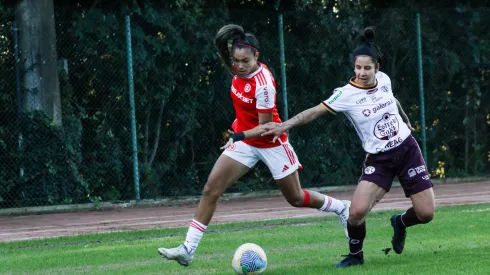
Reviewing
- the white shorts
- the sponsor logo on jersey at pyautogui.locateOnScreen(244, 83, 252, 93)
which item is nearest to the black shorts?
the white shorts

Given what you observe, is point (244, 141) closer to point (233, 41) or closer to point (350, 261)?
point (233, 41)

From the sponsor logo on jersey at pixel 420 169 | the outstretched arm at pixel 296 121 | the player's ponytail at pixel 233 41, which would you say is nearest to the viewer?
the outstretched arm at pixel 296 121

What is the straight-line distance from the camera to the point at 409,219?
8984 millimetres

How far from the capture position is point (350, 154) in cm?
1930

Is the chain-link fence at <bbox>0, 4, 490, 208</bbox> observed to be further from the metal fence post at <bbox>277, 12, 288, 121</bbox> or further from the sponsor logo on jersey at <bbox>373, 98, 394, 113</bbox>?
the sponsor logo on jersey at <bbox>373, 98, 394, 113</bbox>

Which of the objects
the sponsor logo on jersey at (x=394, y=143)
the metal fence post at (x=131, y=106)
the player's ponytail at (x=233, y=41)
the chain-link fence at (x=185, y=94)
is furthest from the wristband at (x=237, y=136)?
the metal fence post at (x=131, y=106)

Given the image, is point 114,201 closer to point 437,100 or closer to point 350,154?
point 350,154

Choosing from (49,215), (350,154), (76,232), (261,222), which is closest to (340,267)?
(261,222)

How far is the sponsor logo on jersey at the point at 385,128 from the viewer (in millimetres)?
8602

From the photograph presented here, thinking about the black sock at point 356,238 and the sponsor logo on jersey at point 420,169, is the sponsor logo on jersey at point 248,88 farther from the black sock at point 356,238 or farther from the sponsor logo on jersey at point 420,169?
the sponsor logo on jersey at point 420,169

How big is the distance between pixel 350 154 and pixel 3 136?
21.6 feet

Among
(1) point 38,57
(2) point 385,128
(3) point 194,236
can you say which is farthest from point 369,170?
(1) point 38,57

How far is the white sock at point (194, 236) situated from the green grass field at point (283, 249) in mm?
174

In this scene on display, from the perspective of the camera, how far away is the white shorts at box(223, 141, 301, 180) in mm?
9258
